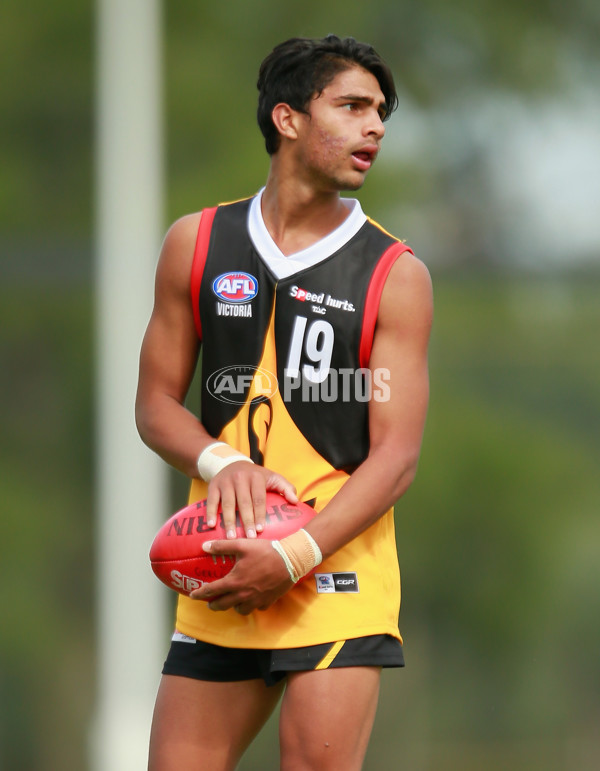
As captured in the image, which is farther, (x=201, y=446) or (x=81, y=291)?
(x=81, y=291)

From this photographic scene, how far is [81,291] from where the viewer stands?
8.41 metres

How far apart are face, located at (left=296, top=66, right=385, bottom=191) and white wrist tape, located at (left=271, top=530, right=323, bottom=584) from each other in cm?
94

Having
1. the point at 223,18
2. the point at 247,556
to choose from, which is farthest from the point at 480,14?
the point at 247,556

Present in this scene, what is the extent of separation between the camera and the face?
3012 mm

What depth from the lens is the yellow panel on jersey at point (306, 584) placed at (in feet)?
Result: 9.41

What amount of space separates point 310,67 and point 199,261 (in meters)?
0.59

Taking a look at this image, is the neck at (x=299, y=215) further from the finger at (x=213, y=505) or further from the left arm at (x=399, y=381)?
the finger at (x=213, y=505)

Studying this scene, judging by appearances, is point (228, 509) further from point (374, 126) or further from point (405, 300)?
point (374, 126)

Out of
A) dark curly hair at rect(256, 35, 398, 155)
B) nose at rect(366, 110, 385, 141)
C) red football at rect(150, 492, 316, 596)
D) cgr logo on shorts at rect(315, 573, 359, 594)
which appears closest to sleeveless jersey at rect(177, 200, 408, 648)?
cgr logo on shorts at rect(315, 573, 359, 594)

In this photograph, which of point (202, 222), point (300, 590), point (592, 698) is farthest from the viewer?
point (592, 698)

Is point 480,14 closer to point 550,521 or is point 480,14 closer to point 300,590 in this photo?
point 550,521

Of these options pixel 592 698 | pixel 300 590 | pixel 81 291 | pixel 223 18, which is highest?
pixel 223 18

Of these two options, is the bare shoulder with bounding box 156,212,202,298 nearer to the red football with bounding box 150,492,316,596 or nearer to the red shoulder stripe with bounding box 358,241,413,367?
the red shoulder stripe with bounding box 358,241,413,367

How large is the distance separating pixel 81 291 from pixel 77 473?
130 cm
